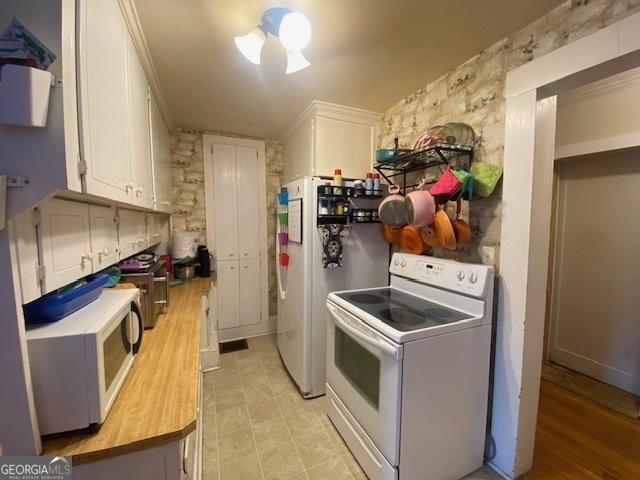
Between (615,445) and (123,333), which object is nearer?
(123,333)

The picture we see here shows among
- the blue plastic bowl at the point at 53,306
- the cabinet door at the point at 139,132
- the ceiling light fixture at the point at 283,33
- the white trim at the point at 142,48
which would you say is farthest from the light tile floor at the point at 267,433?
the white trim at the point at 142,48

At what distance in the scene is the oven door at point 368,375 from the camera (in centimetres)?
121

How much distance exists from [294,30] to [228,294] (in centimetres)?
266

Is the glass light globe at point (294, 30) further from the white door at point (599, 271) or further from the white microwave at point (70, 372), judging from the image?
the white door at point (599, 271)

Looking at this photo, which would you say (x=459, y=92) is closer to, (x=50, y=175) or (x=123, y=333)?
(x=50, y=175)

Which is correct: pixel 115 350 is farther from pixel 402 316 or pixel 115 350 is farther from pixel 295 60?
pixel 295 60

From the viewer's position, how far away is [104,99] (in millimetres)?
936

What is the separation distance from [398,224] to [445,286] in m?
0.49

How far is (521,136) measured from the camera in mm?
1322

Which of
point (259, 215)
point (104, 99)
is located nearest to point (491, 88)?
point (104, 99)

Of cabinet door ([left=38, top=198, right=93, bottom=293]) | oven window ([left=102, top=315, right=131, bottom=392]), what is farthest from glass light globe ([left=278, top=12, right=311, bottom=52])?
oven window ([left=102, top=315, right=131, bottom=392])

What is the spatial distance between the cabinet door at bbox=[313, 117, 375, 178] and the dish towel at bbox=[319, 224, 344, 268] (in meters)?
0.54

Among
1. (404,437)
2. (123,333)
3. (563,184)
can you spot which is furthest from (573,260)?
(123,333)

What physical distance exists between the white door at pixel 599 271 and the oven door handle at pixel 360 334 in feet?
7.92
